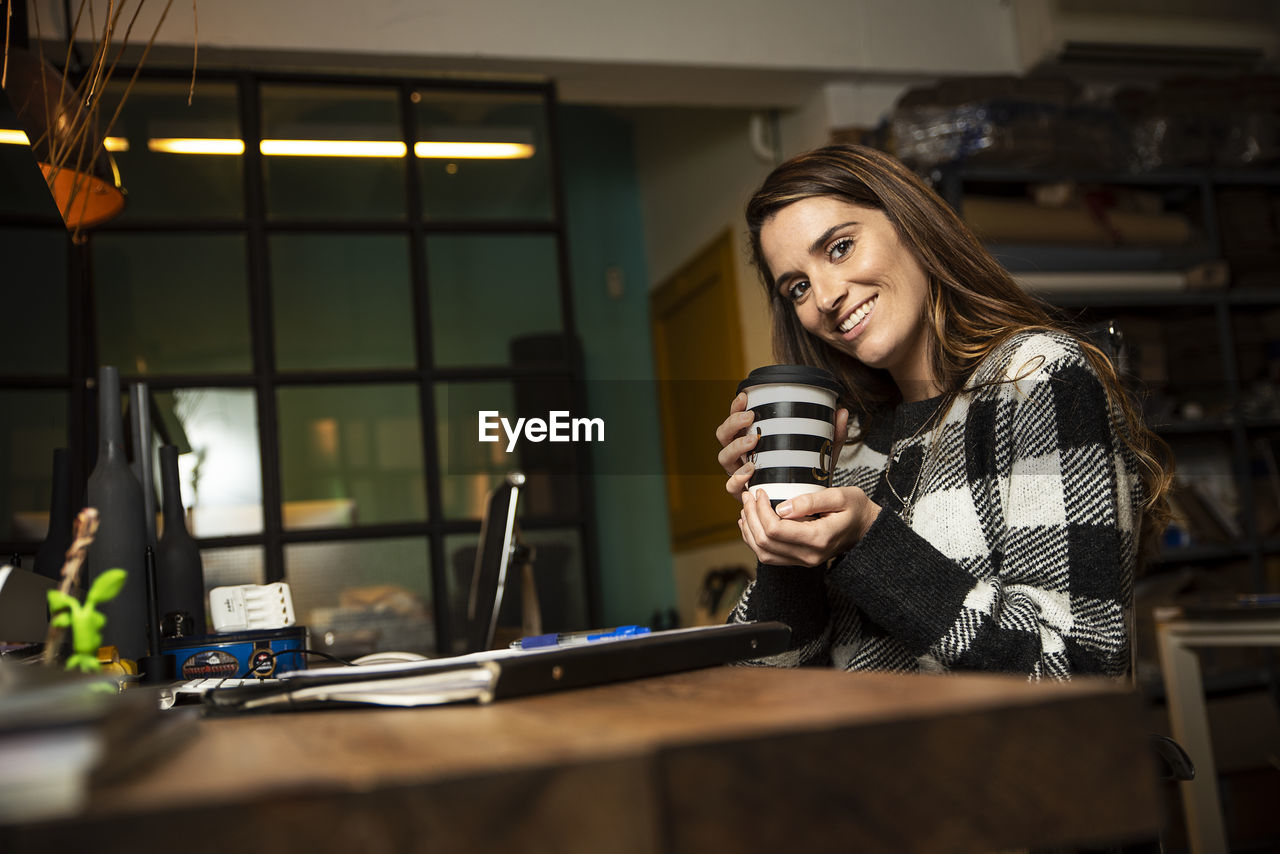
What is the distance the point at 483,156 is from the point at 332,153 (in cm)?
43

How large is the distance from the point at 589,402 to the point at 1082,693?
79 cm

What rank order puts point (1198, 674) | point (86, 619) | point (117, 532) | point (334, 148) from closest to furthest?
point (86, 619), point (117, 532), point (1198, 674), point (334, 148)

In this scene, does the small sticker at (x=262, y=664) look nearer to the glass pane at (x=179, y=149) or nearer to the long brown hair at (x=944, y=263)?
the long brown hair at (x=944, y=263)

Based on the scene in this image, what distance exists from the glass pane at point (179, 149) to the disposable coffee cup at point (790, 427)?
2.39 meters

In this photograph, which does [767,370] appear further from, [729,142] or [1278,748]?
[729,142]

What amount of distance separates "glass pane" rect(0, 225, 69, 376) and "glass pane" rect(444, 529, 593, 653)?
112 cm

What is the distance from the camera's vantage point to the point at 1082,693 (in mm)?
407

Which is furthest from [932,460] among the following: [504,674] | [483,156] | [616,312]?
[616,312]

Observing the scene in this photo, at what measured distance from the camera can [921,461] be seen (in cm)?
120

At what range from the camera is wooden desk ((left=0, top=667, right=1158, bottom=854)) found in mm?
316

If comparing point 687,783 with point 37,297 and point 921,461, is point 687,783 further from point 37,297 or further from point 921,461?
point 37,297

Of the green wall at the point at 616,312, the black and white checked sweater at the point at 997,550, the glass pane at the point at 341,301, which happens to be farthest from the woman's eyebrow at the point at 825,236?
the green wall at the point at 616,312

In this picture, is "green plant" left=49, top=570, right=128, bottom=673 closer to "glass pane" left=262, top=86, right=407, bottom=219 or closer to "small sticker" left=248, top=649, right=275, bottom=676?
"small sticker" left=248, top=649, right=275, bottom=676

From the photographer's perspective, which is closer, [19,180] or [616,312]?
[19,180]
